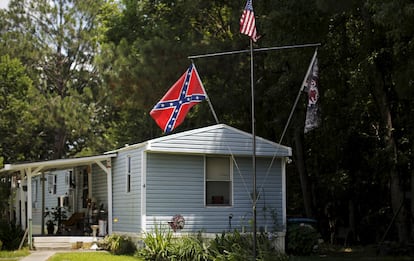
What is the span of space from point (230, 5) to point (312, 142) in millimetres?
6658

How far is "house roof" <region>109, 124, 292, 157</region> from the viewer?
685 inches

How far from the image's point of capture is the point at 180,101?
16.5 m

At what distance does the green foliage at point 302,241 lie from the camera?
1798 centimetres

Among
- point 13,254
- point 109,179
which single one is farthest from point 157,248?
point 109,179

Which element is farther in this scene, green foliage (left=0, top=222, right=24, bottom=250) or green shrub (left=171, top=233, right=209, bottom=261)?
green foliage (left=0, top=222, right=24, bottom=250)

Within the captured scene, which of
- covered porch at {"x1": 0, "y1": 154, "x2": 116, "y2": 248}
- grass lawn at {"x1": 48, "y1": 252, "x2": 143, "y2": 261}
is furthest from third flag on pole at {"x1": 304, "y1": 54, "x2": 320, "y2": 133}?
covered porch at {"x1": 0, "y1": 154, "x2": 116, "y2": 248}

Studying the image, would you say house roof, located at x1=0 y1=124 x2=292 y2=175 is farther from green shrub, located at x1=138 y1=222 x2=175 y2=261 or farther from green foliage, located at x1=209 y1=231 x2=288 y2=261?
green foliage, located at x1=209 y1=231 x2=288 y2=261

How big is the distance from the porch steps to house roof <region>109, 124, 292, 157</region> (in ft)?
10.8

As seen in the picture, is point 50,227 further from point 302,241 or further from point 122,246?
point 302,241

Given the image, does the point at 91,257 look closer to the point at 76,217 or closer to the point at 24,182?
the point at 76,217

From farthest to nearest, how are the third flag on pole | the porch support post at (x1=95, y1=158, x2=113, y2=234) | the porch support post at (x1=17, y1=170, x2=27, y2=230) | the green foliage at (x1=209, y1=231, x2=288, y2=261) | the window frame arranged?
the porch support post at (x1=17, y1=170, x2=27, y2=230) → the porch support post at (x1=95, y1=158, x2=113, y2=234) → the window frame → the third flag on pole → the green foliage at (x1=209, y1=231, x2=288, y2=261)

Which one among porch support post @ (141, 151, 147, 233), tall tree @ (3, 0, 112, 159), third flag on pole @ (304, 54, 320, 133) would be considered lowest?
porch support post @ (141, 151, 147, 233)

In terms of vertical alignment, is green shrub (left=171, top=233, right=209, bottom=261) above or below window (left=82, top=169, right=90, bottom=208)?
below

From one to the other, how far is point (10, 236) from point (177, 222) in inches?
206
